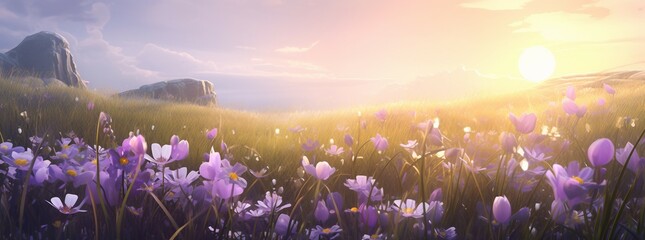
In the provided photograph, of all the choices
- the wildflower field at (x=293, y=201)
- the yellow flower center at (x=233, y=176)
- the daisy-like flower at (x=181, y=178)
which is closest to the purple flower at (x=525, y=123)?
the wildflower field at (x=293, y=201)

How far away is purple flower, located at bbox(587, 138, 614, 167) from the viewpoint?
1482 mm

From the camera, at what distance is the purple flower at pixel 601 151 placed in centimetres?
148

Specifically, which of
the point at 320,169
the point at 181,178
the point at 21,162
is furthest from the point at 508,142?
the point at 21,162

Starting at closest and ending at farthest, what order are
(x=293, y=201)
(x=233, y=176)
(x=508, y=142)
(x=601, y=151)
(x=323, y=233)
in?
(x=601, y=151)
(x=233, y=176)
(x=323, y=233)
(x=508, y=142)
(x=293, y=201)

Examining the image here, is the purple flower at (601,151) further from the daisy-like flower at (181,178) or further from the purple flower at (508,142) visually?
the daisy-like flower at (181,178)

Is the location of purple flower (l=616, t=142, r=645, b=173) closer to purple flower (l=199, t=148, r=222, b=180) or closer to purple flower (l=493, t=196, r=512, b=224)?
purple flower (l=493, t=196, r=512, b=224)

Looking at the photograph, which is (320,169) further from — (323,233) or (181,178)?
(181,178)

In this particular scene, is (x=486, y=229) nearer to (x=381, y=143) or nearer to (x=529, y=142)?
(x=529, y=142)

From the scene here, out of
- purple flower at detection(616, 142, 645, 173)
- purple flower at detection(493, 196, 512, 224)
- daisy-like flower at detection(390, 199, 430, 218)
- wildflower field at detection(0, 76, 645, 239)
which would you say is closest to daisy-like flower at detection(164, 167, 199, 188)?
wildflower field at detection(0, 76, 645, 239)

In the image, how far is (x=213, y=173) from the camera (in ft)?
5.24

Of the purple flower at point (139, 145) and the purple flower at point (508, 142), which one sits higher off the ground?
the purple flower at point (139, 145)

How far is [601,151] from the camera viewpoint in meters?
1.49

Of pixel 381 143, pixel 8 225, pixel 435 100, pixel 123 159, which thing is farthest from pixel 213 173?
pixel 435 100

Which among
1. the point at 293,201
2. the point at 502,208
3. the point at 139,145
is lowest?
the point at 293,201
